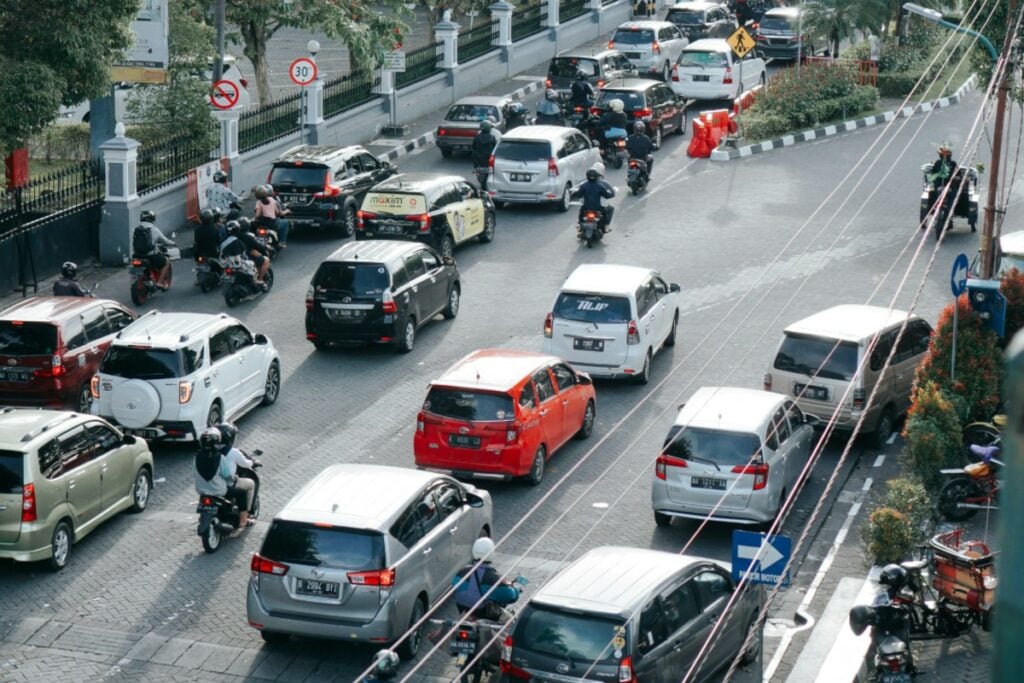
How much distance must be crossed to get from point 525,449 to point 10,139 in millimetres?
12346

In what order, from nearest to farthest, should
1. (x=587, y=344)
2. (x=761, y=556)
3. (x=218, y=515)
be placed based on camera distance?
(x=761, y=556) < (x=218, y=515) < (x=587, y=344)

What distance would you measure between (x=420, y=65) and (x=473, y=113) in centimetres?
549

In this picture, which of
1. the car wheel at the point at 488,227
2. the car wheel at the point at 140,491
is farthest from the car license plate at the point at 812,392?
the car wheel at the point at 488,227

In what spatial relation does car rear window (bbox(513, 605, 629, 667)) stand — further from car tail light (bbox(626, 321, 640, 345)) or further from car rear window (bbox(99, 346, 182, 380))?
car tail light (bbox(626, 321, 640, 345))

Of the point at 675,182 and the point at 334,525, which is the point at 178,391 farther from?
the point at 675,182

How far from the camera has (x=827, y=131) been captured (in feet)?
131

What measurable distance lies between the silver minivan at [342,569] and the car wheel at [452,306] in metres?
11.6

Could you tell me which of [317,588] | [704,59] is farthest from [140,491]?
[704,59]

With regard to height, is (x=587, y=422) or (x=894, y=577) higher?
(x=894, y=577)

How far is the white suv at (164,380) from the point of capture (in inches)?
784

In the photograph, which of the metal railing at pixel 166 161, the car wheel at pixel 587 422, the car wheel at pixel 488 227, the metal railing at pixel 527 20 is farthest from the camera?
the metal railing at pixel 527 20

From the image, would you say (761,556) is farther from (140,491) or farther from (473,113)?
(473,113)

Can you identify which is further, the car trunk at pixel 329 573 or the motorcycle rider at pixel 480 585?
the car trunk at pixel 329 573

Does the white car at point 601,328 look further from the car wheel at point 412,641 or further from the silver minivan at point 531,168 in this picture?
the silver minivan at point 531,168
